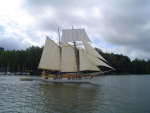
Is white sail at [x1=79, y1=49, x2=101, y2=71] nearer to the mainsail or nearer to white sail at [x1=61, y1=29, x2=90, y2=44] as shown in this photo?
the mainsail

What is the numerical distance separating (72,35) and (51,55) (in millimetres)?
9104

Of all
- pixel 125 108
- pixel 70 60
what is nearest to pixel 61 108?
pixel 125 108

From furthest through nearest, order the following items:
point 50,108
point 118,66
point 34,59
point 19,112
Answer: point 118,66 → point 34,59 → point 50,108 → point 19,112

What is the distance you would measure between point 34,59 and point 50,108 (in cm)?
8626

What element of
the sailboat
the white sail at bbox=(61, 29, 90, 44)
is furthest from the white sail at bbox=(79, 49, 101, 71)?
the white sail at bbox=(61, 29, 90, 44)

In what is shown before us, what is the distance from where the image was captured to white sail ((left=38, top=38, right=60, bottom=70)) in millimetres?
50406

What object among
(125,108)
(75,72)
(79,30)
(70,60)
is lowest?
Result: (125,108)

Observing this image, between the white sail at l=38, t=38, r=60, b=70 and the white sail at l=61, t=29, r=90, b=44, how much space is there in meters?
3.34

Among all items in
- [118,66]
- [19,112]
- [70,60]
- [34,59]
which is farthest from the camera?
[118,66]

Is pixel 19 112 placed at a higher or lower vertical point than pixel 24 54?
lower

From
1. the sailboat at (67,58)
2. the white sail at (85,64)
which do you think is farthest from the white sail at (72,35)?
the white sail at (85,64)

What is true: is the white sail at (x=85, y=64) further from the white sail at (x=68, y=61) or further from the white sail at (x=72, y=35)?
the white sail at (x=72, y=35)

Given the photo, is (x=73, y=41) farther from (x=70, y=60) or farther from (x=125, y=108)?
(x=125, y=108)

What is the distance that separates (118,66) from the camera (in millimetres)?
132000
